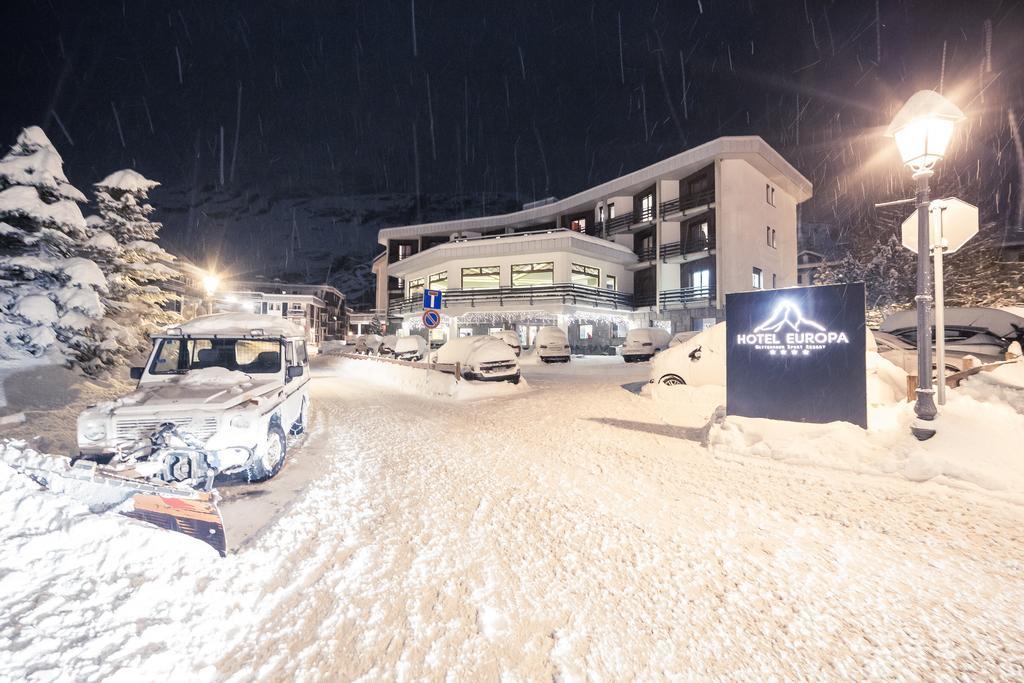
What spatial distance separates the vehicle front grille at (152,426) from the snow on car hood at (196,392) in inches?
4.1

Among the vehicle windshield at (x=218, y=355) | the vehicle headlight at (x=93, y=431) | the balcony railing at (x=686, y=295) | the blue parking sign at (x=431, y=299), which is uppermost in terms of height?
the balcony railing at (x=686, y=295)

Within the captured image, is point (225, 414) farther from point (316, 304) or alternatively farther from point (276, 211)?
point (276, 211)

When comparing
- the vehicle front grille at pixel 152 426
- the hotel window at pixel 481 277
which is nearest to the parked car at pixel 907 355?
the vehicle front grille at pixel 152 426

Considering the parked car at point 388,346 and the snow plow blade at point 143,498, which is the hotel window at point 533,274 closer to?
the parked car at point 388,346

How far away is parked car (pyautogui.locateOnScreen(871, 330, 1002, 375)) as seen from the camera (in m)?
9.59

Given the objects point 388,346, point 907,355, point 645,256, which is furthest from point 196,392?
point 645,256

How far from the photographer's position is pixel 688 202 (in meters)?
29.6

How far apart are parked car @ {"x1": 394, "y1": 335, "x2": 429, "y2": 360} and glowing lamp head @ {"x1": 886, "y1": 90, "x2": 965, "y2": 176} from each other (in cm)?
2299

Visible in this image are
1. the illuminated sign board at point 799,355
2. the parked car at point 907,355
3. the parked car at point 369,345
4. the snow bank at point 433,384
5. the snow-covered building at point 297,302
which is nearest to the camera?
the illuminated sign board at point 799,355

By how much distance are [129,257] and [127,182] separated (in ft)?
7.37

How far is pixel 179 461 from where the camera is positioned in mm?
4004

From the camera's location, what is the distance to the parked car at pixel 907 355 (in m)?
9.59

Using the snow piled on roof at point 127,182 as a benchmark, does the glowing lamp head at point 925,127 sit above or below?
below

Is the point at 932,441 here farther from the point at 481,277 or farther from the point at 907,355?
the point at 481,277
